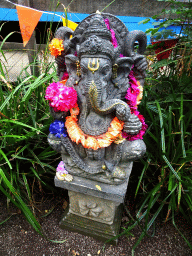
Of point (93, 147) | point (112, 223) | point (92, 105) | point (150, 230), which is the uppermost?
point (92, 105)

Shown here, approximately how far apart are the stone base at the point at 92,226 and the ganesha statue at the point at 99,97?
0.55 m

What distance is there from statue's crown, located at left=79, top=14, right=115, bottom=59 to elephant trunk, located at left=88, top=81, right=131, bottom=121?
182mm

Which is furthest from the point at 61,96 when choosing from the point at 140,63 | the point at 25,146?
the point at 25,146

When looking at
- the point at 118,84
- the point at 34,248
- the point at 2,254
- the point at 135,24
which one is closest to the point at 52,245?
the point at 34,248

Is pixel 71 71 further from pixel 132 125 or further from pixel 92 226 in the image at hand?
pixel 92 226

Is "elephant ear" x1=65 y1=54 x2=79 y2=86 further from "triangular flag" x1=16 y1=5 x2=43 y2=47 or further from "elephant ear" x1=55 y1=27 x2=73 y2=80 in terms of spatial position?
"triangular flag" x1=16 y1=5 x2=43 y2=47

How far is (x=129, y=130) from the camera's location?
1.24m

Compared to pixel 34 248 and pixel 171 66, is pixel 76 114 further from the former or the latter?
pixel 171 66

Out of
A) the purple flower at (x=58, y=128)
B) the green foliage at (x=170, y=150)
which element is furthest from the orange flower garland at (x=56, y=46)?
the green foliage at (x=170, y=150)

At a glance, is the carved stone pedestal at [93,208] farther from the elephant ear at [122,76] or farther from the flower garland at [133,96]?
the elephant ear at [122,76]

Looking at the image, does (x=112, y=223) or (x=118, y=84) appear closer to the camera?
(x=118, y=84)

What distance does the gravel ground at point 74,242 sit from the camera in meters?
1.67

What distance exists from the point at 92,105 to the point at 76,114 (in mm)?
174

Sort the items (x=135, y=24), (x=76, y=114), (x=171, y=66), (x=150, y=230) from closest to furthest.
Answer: (x=76, y=114)
(x=150, y=230)
(x=171, y=66)
(x=135, y=24)
